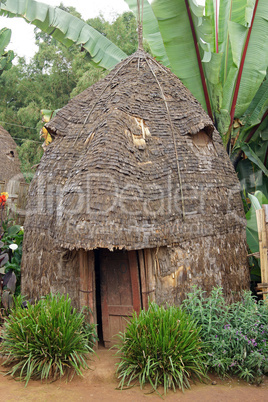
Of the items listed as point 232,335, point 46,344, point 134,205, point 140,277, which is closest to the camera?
point 46,344

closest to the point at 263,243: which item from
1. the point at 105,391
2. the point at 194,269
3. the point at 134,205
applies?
the point at 194,269

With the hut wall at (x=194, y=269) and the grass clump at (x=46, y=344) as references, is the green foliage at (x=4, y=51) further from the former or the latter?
the grass clump at (x=46, y=344)

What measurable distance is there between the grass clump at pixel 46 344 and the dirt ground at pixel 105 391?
0.48 ft

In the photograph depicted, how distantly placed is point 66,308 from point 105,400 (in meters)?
1.27

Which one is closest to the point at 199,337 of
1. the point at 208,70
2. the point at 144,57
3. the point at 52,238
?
the point at 52,238

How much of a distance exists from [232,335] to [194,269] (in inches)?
43.0

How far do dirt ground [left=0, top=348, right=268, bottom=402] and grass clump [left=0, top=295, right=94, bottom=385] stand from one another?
146 millimetres

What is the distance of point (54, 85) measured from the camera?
69.0 feet

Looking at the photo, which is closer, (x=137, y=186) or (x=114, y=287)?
(x=137, y=186)

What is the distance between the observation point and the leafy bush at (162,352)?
4863 mm

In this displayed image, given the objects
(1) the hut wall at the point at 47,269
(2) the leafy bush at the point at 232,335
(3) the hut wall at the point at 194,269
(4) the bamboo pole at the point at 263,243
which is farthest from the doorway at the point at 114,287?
(4) the bamboo pole at the point at 263,243

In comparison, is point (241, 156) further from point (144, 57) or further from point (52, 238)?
point (52, 238)

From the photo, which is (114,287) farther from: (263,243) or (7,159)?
(7,159)

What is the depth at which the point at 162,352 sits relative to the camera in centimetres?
486
